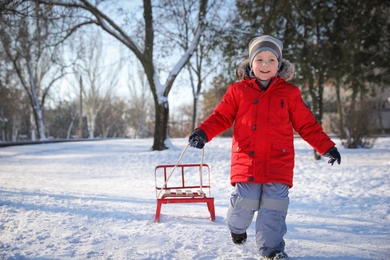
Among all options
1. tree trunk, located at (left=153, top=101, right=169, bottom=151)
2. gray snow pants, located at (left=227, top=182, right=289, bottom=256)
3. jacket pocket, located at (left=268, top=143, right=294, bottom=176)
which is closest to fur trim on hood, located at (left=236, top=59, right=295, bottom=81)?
jacket pocket, located at (left=268, top=143, right=294, bottom=176)

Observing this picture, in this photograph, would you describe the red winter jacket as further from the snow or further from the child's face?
the snow

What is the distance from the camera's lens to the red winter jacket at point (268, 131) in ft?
8.34

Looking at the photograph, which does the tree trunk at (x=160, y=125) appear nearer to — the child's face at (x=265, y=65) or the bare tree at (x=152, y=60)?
the bare tree at (x=152, y=60)

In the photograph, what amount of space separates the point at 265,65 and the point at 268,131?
565 mm

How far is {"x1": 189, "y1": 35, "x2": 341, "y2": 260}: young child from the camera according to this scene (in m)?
2.50

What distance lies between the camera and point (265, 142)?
2559mm

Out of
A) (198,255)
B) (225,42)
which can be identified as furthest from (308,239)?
(225,42)

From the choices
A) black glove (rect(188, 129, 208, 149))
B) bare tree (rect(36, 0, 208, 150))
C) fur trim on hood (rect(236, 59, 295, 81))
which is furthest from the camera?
bare tree (rect(36, 0, 208, 150))

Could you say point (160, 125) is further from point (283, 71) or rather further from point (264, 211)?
point (264, 211)

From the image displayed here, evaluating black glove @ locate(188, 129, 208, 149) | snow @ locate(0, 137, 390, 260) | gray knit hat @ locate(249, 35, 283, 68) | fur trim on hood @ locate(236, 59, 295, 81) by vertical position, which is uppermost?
gray knit hat @ locate(249, 35, 283, 68)

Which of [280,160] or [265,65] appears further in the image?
[265,65]

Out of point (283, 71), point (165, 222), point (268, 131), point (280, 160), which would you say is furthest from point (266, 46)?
point (165, 222)

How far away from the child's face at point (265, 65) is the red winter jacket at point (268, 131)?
0.07m

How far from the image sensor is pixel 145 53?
12.9m
